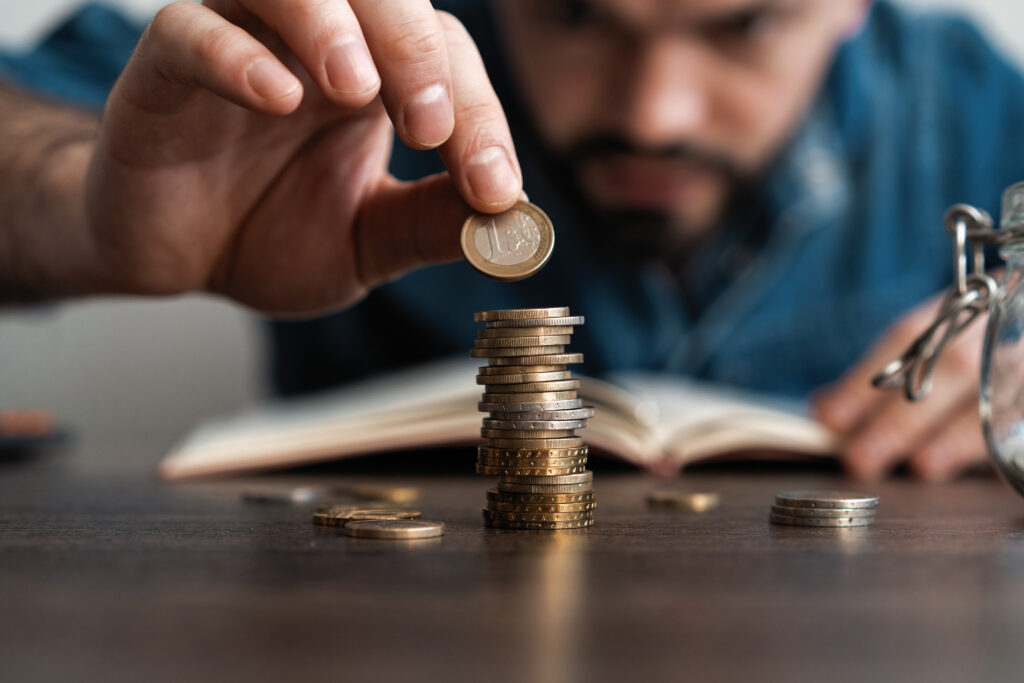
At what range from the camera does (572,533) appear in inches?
29.1

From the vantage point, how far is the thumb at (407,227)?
103 cm

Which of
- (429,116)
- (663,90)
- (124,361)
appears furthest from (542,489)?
(124,361)

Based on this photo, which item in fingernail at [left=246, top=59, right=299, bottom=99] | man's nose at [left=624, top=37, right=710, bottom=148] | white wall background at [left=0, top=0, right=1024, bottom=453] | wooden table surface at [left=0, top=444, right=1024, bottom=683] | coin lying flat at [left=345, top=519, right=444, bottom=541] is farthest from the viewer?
white wall background at [left=0, top=0, right=1024, bottom=453]

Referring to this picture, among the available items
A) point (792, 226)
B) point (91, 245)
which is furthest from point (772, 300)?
point (91, 245)

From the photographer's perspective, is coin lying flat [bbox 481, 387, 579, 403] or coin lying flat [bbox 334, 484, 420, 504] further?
coin lying flat [bbox 334, 484, 420, 504]

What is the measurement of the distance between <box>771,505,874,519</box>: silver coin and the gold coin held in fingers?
302mm

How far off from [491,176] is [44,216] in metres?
0.77

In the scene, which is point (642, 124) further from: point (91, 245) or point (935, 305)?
point (91, 245)

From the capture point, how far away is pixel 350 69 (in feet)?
2.66

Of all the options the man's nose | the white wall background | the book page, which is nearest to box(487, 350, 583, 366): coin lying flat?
the book page

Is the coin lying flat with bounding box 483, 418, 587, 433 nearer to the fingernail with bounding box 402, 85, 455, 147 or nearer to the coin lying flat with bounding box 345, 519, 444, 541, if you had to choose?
the coin lying flat with bounding box 345, 519, 444, 541

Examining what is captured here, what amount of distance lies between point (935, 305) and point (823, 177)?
3.40 ft

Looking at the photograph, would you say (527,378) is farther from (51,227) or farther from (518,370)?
(51,227)

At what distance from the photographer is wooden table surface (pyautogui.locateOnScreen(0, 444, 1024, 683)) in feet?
1.27
